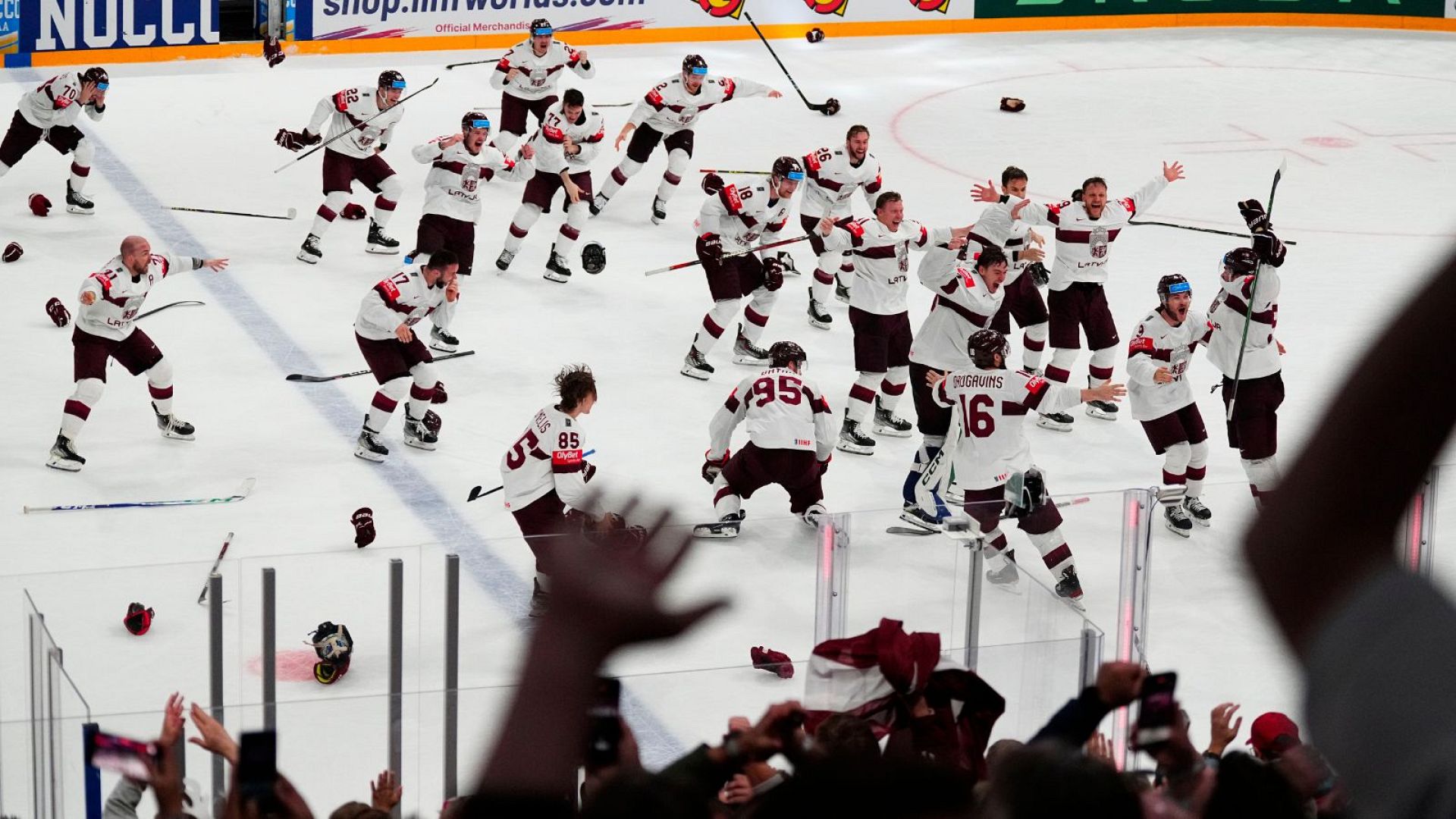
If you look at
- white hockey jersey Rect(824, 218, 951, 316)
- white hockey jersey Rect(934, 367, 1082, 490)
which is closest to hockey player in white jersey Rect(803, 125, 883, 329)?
white hockey jersey Rect(824, 218, 951, 316)

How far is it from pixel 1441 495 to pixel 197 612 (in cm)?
389

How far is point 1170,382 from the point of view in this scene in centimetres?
864

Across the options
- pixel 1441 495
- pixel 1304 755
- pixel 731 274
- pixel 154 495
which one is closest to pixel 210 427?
pixel 154 495

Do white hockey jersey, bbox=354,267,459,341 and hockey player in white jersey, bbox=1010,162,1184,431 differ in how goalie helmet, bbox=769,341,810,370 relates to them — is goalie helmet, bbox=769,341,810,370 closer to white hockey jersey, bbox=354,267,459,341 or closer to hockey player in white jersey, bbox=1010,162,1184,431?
white hockey jersey, bbox=354,267,459,341

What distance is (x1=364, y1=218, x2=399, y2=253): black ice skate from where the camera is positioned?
12.8 metres

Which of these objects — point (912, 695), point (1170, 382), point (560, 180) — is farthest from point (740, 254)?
point (912, 695)

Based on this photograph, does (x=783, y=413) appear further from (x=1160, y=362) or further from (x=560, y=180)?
(x=560, y=180)

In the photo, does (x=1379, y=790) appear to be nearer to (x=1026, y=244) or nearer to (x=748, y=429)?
(x=748, y=429)

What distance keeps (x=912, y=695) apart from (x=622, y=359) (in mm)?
7212

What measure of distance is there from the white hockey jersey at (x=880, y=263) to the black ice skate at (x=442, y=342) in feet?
8.07

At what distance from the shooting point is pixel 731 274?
34.5 ft

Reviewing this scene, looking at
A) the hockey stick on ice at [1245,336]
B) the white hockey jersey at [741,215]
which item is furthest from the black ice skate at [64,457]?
the hockey stick on ice at [1245,336]

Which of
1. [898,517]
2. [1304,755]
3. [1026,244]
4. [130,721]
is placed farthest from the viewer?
[1026,244]

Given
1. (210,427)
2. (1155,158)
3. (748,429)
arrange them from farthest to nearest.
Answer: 1. (1155,158)
2. (210,427)
3. (748,429)
